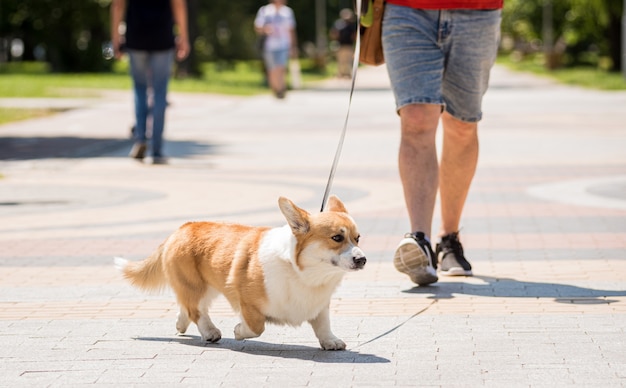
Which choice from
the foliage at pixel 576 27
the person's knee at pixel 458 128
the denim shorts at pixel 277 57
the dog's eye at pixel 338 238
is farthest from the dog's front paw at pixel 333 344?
the foliage at pixel 576 27

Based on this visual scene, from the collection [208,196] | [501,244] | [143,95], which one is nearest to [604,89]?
[143,95]

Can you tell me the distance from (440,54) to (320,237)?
2.15 meters

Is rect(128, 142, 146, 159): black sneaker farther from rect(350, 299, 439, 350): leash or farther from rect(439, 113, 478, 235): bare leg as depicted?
rect(350, 299, 439, 350): leash

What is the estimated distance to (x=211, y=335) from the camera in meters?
5.30

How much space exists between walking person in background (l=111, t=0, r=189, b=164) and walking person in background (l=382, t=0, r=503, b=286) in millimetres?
6823

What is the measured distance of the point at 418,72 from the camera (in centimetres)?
664

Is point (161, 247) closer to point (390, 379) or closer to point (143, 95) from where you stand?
point (390, 379)

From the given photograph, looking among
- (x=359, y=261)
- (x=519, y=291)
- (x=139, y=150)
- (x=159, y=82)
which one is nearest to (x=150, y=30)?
(x=159, y=82)

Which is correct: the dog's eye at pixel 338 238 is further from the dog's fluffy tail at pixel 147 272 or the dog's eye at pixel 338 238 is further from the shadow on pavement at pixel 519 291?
the shadow on pavement at pixel 519 291

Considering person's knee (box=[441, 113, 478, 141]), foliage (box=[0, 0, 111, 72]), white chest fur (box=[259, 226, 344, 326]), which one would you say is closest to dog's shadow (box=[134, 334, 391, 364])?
white chest fur (box=[259, 226, 344, 326])

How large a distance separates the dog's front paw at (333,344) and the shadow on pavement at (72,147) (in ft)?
31.9

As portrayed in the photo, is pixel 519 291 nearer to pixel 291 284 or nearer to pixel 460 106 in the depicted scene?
pixel 460 106

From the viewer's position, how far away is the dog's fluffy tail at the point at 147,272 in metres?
5.59

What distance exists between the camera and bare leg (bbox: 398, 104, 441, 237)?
666cm
